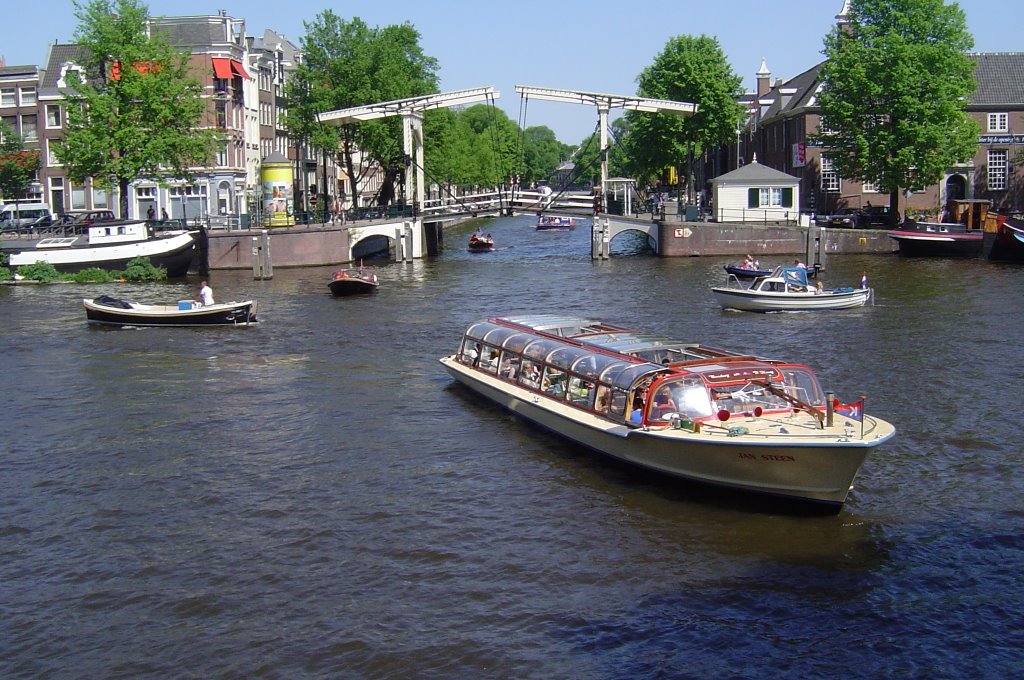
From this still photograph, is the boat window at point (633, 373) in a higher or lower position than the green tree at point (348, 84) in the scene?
lower

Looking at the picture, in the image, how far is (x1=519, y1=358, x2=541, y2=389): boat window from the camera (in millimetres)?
27266

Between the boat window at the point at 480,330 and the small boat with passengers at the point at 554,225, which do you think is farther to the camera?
the small boat with passengers at the point at 554,225

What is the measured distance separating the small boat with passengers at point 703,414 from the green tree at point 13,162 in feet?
234

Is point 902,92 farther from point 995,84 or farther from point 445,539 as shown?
point 445,539

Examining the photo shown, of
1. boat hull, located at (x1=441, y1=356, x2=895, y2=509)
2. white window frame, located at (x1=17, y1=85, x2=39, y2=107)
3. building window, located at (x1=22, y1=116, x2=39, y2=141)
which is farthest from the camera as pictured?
building window, located at (x1=22, y1=116, x2=39, y2=141)

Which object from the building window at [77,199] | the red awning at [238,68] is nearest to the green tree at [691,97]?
the red awning at [238,68]

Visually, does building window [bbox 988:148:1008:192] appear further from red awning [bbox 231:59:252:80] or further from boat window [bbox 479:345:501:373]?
boat window [bbox 479:345:501:373]

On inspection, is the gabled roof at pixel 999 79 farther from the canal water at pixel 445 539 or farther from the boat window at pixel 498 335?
the boat window at pixel 498 335

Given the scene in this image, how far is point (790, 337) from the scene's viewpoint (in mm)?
41094

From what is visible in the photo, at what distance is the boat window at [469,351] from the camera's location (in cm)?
3102

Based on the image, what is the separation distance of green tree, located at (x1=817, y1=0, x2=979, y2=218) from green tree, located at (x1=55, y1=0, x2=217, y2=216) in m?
40.6

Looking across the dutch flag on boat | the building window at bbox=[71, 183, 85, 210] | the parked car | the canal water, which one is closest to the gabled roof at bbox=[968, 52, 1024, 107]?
the parked car

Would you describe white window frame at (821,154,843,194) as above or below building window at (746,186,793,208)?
above

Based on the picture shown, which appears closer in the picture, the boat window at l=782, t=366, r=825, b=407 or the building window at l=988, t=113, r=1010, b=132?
the boat window at l=782, t=366, r=825, b=407
